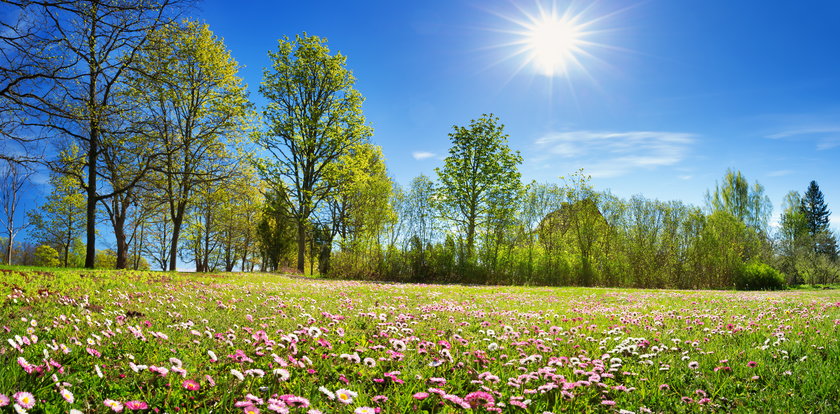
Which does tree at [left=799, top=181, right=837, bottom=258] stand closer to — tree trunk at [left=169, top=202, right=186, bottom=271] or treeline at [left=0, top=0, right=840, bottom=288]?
treeline at [left=0, top=0, right=840, bottom=288]

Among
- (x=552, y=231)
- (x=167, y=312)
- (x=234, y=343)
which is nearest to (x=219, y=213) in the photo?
(x=552, y=231)

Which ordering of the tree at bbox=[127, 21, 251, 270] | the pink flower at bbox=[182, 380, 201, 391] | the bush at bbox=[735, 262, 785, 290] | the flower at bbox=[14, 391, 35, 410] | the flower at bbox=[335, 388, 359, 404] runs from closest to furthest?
the flower at bbox=[14, 391, 35, 410], the flower at bbox=[335, 388, 359, 404], the pink flower at bbox=[182, 380, 201, 391], the tree at bbox=[127, 21, 251, 270], the bush at bbox=[735, 262, 785, 290]

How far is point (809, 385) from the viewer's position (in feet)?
10.6

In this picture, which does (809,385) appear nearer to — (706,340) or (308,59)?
(706,340)

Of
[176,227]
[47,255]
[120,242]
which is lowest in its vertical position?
[47,255]

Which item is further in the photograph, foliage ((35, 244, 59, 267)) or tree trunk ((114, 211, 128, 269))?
foliage ((35, 244, 59, 267))

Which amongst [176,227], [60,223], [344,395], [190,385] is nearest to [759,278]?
[344,395]

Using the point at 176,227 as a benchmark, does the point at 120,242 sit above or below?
below

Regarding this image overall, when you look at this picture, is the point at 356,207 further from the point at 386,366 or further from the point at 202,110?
the point at 386,366

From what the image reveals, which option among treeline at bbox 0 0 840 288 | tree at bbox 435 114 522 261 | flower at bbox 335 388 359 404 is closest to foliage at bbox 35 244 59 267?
treeline at bbox 0 0 840 288

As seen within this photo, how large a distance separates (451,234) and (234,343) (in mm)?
21357

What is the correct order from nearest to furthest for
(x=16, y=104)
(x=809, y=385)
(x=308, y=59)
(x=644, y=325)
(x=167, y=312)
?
(x=809, y=385)
(x=167, y=312)
(x=644, y=325)
(x=16, y=104)
(x=308, y=59)

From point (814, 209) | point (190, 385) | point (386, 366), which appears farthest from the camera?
point (814, 209)

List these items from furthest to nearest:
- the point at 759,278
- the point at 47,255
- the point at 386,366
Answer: the point at 47,255 → the point at 759,278 → the point at 386,366
